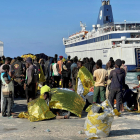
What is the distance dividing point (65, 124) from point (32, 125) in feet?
2.62

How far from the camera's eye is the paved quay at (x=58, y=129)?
5.46m

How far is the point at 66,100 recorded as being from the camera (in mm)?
7367

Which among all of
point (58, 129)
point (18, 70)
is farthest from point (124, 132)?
point (18, 70)

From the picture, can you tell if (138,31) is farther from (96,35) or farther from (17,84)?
(17,84)

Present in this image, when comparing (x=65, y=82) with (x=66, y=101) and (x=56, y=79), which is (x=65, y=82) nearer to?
(x=56, y=79)

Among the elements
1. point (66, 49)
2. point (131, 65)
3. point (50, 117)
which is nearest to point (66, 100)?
point (50, 117)

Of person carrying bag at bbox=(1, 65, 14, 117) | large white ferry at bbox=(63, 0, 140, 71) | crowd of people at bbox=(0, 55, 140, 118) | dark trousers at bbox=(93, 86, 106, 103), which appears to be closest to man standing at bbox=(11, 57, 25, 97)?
crowd of people at bbox=(0, 55, 140, 118)

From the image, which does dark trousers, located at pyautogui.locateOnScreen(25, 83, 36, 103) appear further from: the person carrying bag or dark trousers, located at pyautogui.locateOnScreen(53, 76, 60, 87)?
dark trousers, located at pyautogui.locateOnScreen(53, 76, 60, 87)

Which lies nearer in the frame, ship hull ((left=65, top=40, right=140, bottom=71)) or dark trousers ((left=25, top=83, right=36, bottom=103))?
dark trousers ((left=25, top=83, right=36, bottom=103))

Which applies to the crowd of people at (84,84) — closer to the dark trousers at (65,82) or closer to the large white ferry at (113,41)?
the dark trousers at (65,82)

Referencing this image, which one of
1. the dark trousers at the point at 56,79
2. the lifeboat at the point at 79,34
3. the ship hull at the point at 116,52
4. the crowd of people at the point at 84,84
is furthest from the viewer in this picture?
the lifeboat at the point at 79,34

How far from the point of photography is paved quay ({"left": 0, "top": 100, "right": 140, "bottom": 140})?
215 inches

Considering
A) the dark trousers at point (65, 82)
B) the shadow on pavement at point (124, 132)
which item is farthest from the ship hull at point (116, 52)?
the shadow on pavement at point (124, 132)

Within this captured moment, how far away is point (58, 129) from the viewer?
19.9 ft
